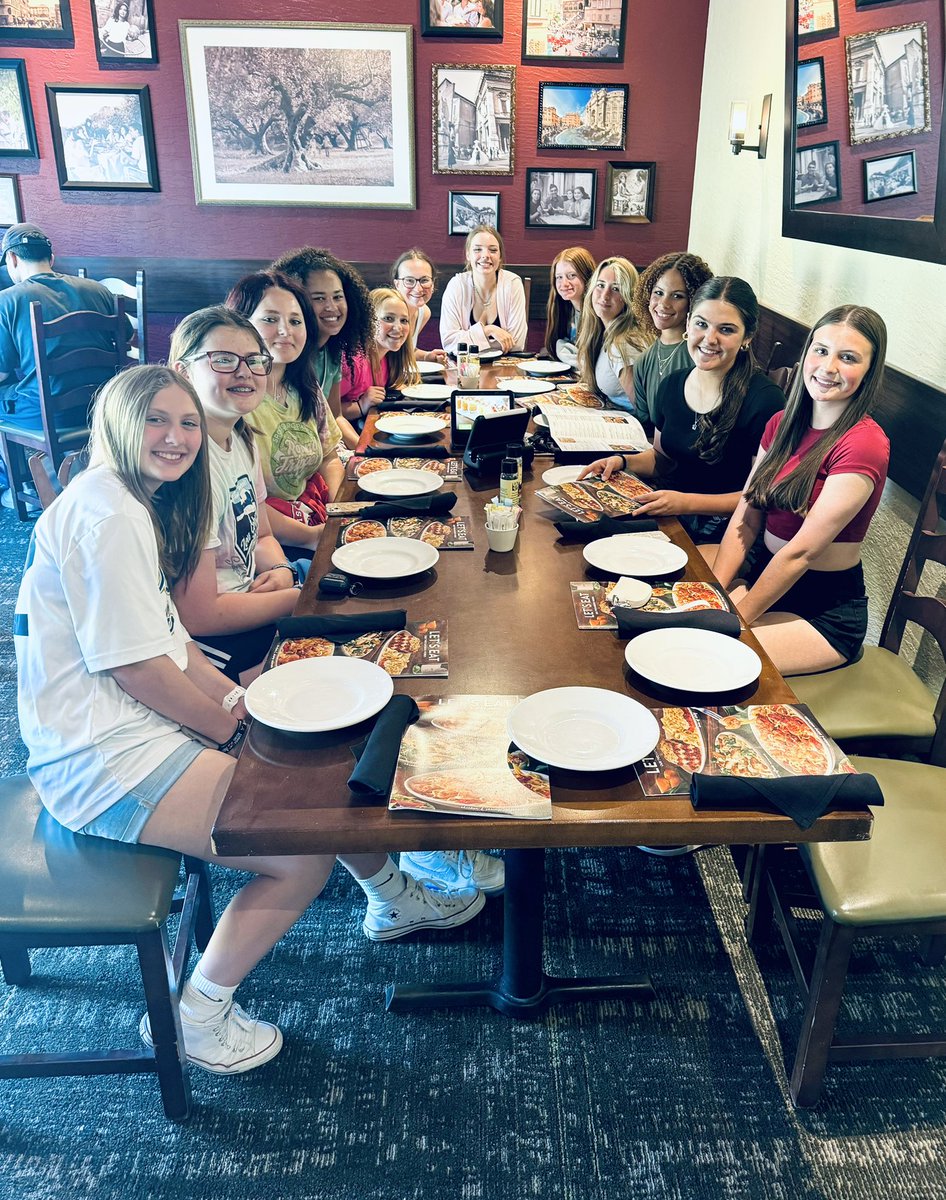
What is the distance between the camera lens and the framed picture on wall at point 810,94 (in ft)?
9.55

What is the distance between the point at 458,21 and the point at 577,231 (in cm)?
129

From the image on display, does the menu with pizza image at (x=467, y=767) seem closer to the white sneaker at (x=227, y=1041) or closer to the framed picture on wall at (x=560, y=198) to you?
the white sneaker at (x=227, y=1041)

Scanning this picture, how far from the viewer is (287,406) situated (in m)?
2.54

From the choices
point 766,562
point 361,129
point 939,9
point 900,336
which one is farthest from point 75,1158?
point 361,129

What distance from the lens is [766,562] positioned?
2.38m

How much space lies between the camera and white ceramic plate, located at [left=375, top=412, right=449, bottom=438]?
2.89 m

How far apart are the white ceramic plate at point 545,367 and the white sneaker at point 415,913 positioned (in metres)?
2.61

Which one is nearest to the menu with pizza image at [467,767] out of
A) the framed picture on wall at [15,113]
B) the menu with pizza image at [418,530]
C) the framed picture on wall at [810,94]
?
the menu with pizza image at [418,530]

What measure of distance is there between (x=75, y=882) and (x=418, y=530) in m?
1.05

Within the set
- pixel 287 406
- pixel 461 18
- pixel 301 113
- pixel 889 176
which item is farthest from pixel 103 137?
pixel 889 176

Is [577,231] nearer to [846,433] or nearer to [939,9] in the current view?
[939,9]

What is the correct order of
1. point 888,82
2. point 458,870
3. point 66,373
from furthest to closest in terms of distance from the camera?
point 66,373 → point 888,82 → point 458,870

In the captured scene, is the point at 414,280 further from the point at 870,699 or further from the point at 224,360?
the point at 870,699

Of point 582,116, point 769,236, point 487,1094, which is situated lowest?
point 487,1094
